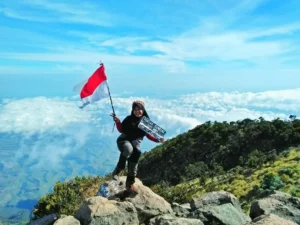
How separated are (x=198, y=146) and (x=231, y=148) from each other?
11878 millimetres

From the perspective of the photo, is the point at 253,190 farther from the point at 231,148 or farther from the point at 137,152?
the point at 231,148

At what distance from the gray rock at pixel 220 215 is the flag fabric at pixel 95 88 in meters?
7.15

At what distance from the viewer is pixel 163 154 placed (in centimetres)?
9419

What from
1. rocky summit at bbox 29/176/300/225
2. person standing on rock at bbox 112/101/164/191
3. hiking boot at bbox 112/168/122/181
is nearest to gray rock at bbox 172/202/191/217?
rocky summit at bbox 29/176/300/225

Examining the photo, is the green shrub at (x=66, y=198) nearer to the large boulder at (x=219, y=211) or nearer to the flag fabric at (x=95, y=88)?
the flag fabric at (x=95, y=88)

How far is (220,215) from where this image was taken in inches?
607

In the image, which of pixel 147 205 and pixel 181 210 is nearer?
pixel 147 205

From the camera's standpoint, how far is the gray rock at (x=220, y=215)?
602 inches

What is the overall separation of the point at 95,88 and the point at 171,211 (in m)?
6.95

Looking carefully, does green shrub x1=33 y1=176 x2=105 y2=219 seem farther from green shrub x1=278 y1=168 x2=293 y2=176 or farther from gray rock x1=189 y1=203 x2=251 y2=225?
green shrub x1=278 y1=168 x2=293 y2=176

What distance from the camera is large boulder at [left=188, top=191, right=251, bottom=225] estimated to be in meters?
15.3

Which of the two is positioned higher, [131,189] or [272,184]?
[131,189]

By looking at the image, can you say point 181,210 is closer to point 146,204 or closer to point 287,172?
point 146,204

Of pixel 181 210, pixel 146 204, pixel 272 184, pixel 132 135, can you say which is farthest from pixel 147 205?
pixel 272 184
